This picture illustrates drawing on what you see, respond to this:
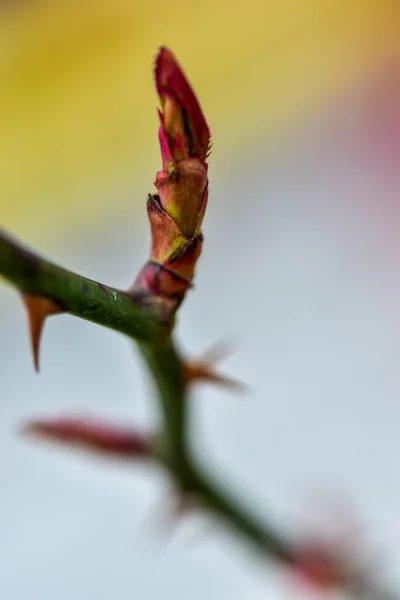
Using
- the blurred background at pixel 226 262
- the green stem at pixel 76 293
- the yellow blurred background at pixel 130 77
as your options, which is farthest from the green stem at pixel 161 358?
the yellow blurred background at pixel 130 77

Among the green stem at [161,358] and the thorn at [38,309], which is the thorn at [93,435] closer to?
the green stem at [161,358]

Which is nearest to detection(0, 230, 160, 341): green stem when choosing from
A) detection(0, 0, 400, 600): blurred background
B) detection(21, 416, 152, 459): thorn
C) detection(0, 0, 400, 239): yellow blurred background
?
detection(21, 416, 152, 459): thorn

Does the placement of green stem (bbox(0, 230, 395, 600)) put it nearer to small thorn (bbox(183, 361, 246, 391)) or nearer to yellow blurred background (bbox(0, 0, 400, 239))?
small thorn (bbox(183, 361, 246, 391))

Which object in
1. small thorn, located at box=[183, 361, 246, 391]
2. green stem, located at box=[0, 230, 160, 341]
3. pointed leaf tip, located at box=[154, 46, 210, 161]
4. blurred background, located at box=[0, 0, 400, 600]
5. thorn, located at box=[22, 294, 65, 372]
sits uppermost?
blurred background, located at box=[0, 0, 400, 600]

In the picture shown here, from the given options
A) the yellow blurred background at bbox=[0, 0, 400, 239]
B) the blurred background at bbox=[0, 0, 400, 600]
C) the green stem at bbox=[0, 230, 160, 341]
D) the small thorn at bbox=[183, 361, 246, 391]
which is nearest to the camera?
the green stem at bbox=[0, 230, 160, 341]

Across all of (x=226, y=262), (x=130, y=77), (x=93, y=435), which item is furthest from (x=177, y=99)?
(x=130, y=77)

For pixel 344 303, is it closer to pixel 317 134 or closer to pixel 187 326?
pixel 187 326

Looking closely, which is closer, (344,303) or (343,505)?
(343,505)

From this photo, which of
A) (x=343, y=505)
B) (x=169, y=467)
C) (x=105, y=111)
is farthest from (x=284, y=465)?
(x=105, y=111)
